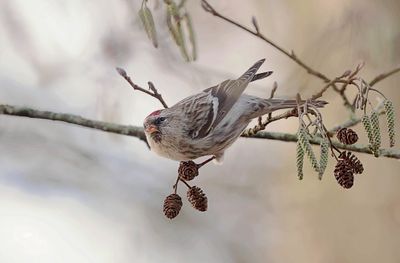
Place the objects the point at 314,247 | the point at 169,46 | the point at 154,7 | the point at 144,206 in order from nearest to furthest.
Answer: the point at 154,7, the point at 169,46, the point at 314,247, the point at 144,206

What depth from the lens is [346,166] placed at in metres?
0.78

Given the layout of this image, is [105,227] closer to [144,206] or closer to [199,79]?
[144,206]

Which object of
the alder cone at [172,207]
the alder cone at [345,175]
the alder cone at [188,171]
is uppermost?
the alder cone at [345,175]

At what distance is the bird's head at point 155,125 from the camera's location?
2.92ft

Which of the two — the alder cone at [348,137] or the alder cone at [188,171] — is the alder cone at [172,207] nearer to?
the alder cone at [188,171]

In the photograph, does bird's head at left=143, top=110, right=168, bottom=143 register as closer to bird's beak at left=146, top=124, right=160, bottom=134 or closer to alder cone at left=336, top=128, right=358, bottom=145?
bird's beak at left=146, top=124, right=160, bottom=134

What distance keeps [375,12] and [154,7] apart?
0.77 m

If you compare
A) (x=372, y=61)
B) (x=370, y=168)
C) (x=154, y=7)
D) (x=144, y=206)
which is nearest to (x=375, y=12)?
(x=372, y=61)

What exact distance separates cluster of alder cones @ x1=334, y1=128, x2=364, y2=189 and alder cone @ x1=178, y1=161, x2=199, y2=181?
0.53 ft

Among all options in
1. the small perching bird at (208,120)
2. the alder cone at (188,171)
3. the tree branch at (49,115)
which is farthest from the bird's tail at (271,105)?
the tree branch at (49,115)

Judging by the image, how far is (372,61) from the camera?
139cm

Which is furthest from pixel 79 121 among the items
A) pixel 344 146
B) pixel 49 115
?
→ pixel 344 146

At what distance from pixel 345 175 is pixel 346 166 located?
0.05 feet

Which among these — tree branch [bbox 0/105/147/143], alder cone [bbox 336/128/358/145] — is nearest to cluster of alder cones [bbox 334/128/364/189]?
alder cone [bbox 336/128/358/145]
